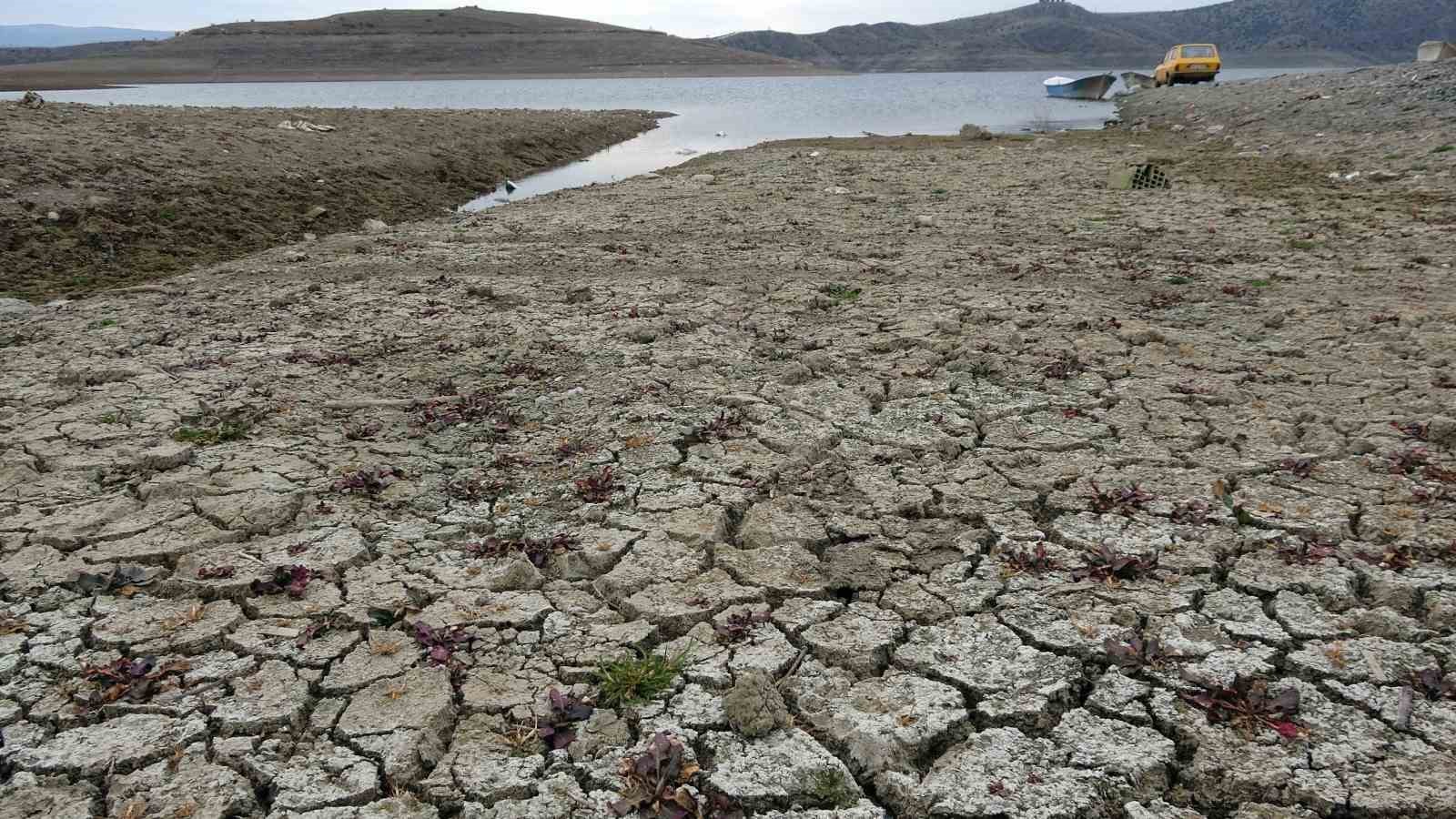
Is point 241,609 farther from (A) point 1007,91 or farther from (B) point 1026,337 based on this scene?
(A) point 1007,91

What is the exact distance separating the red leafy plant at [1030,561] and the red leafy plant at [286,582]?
8.74 ft

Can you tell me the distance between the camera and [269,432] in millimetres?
4645

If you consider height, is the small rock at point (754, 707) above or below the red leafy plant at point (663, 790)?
above

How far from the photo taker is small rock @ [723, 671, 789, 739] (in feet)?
8.46

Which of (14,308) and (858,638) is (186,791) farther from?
(14,308)

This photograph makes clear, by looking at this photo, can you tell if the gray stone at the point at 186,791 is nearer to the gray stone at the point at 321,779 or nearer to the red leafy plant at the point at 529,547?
the gray stone at the point at 321,779

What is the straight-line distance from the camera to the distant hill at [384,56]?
6253 centimetres

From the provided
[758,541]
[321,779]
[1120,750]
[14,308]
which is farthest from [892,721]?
[14,308]

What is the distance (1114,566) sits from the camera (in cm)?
327

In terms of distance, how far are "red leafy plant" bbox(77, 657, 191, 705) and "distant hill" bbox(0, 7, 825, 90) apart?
2490 inches

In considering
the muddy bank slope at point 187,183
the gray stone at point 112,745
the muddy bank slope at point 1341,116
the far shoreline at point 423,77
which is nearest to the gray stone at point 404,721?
the gray stone at point 112,745

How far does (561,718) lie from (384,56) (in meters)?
76.0

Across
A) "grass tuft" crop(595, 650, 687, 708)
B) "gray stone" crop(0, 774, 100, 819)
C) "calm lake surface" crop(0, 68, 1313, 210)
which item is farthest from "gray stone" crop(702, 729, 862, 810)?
"calm lake surface" crop(0, 68, 1313, 210)

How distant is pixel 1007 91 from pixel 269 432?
48.8 m
